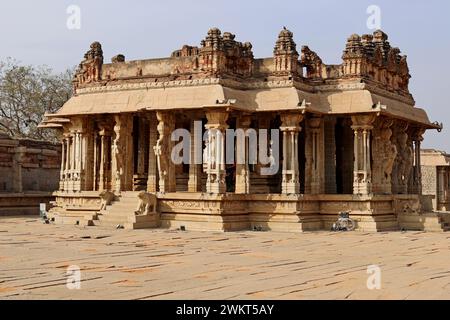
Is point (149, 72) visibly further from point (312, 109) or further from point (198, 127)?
point (312, 109)

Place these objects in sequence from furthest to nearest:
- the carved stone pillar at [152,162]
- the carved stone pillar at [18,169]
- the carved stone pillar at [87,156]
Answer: the carved stone pillar at [18,169], the carved stone pillar at [87,156], the carved stone pillar at [152,162]

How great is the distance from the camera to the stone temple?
18906 millimetres

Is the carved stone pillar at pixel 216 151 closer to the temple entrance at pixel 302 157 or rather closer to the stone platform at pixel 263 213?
the stone platform at pixel 263 213

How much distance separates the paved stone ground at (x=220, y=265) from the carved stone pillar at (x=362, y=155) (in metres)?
2.38

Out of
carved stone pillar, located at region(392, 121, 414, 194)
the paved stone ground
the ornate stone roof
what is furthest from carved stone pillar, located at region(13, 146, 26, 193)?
carved stone pillar, located at region(392, 121, 414, 194)

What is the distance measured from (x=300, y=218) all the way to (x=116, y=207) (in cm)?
571

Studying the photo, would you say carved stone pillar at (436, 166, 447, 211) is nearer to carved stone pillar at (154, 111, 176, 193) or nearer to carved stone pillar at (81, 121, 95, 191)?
carved stone pillar at (154, 111, 176, 193)

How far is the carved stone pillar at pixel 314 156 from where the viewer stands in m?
20.1

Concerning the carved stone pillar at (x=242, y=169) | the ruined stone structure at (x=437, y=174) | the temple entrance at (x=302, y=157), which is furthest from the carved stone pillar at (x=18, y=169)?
the ruined stone structure at (x=437, y=174)

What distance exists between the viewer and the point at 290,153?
751 inches

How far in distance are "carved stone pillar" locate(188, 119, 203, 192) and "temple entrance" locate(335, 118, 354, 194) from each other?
499 centimetres

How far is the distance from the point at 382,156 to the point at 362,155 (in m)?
1.38

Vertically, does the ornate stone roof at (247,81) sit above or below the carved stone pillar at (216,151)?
above
